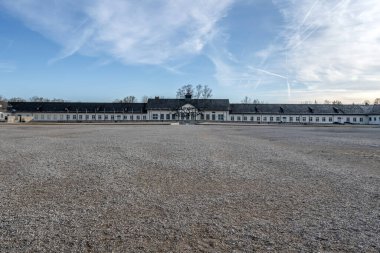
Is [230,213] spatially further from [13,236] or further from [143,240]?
[13,236]

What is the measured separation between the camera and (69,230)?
4203 millimetres

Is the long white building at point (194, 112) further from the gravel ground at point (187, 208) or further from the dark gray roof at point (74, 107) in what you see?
the gravel ground at point (187, 208)

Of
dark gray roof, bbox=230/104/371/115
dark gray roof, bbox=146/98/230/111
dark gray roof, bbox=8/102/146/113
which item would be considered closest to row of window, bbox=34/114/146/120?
dark gray roof, bbox=8/102/146/113

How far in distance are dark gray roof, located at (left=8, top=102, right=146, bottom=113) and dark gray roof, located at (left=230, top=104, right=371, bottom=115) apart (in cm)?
2494

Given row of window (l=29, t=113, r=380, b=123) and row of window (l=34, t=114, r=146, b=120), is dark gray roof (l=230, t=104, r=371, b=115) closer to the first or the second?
row of window (l=29, t=113, r=380, b=123)

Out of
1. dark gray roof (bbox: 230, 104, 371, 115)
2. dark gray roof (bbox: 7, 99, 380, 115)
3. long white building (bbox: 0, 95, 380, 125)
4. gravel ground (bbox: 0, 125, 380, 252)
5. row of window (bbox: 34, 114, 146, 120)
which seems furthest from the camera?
dark gray roof (bbox: 230, 104, 371, 115)

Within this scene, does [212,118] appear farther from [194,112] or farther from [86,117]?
[86,117]

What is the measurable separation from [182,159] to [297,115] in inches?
2875

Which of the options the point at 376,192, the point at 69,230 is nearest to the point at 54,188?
the point at 69,230

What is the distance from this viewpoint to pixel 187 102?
80.3 metres

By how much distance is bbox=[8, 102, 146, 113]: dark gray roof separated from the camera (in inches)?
3044

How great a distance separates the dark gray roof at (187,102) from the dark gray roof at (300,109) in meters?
2.88

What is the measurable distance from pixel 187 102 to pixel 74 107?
2688 cm

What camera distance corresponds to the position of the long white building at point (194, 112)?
254 feet
